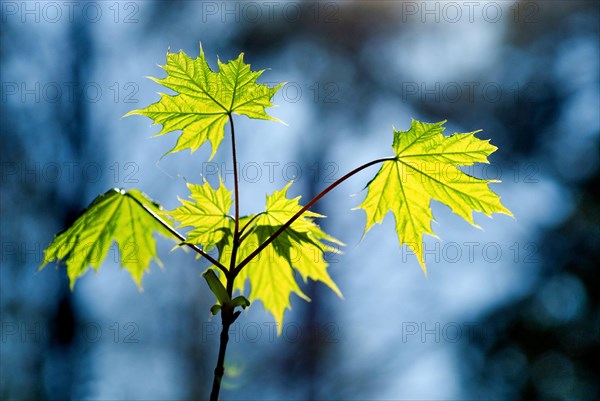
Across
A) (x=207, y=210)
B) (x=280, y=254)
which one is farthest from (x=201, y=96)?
(x=280, y=254)

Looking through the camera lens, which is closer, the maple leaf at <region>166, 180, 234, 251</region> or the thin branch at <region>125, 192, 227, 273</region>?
the thin branch at <region>125, 192, 227, 273</region>

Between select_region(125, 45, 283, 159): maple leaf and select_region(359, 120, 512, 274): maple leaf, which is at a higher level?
select_region(125, 45, 283, 159): maple leaf

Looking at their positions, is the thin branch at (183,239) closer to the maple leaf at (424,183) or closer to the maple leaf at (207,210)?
the maple leaf at (207,210)

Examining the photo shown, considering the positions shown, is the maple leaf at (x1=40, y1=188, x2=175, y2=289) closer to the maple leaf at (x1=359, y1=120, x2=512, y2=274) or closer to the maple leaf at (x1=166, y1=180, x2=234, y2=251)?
the maple leaf at (x1=166, y1=180, x2=234, y2=251)

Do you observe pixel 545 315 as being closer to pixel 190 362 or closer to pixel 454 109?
pixel 454 109

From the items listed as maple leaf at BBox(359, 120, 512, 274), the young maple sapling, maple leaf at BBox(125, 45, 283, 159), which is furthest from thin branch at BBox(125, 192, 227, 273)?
maple leaf at BBox(359, 120, 512, 274)

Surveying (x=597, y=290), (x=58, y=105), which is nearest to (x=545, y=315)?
(x=597, y=290)
